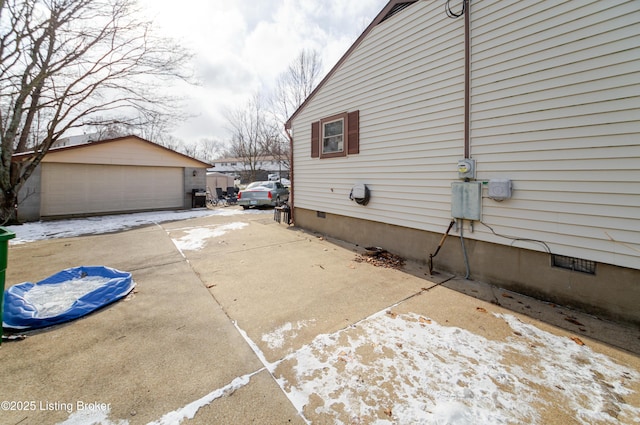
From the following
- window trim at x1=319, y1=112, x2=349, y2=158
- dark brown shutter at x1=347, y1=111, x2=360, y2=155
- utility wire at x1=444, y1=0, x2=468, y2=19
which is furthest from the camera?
window trim at x1=319, y1=112, x2=349, y2=158

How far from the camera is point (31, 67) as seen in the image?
7867 mm

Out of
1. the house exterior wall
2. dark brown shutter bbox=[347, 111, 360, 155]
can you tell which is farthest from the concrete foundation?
dark brown shutter bbox=[347, 111, 360, 155]

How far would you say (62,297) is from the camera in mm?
3193

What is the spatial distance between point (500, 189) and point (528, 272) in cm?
119

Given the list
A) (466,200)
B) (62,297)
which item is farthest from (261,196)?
(466,200)

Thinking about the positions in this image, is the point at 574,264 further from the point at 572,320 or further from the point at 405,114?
the point at 405,114

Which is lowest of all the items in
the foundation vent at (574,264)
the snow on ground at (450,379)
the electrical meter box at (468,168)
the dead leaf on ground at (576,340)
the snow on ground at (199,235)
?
the snow on ground at (450,379)

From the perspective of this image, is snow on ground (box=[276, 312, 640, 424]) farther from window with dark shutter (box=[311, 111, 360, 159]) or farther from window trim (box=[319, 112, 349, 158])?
window trim (box=[319, 112, 349, 158])

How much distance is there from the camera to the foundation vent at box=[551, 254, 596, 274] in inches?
119

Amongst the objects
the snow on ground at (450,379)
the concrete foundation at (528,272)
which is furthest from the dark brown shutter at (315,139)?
the snow on ground at (450,379)

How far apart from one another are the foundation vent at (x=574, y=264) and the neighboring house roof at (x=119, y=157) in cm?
1413

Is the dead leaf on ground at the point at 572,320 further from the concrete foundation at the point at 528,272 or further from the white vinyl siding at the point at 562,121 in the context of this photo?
the white vinyl siding at the point at 562,121

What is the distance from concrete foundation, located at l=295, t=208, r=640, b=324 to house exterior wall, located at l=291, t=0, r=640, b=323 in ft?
0.04

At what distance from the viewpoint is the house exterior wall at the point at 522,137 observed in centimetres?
275
